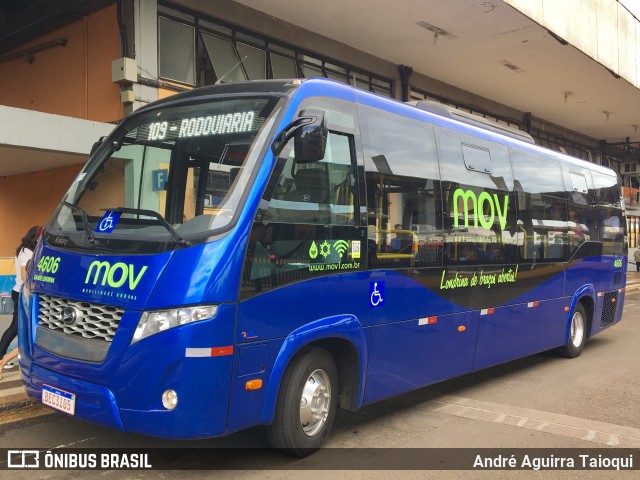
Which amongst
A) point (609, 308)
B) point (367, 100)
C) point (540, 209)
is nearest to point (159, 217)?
point (367, 100)

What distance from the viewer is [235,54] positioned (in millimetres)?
13195

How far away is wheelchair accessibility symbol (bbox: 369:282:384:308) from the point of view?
17.7ft

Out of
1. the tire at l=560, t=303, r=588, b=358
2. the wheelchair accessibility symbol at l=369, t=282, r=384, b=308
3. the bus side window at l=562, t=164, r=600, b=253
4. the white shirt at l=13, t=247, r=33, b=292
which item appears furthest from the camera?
the tire at l=560, t=303, r=588, b=358

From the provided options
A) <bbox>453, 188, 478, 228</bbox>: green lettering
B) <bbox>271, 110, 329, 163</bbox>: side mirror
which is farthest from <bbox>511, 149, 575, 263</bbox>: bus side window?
<bbox>271, 110, 329, 163</bbox>: side mirror

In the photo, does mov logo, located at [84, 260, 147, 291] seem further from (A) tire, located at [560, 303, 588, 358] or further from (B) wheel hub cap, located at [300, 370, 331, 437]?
(A) tire, located at [560, 303, 588, 358]

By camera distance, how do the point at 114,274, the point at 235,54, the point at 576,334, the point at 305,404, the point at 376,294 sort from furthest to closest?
the point at 235,54, the point at 576,334, the point at 376,294, the point at 305,404, the point at 114,274

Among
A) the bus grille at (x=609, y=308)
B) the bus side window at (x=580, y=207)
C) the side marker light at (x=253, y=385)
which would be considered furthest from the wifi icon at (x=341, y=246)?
the bus grille at (x=609, y=308)

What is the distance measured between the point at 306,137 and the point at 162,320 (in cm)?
167

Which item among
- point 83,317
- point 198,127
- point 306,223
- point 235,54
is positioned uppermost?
point 235,54

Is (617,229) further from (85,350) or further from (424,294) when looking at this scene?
(85,350)

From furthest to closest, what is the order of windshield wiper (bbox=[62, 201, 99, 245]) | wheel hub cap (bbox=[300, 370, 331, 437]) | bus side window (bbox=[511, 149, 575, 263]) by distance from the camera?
1. bus side window (bbox=[511, 149, 575, 263])
2. wheel hub cap (bbox=[300, 370, 331, 437])
3. windshield wiper (bbox=[62, 201, 99, 245])

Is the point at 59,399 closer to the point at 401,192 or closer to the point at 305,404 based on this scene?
the point at 305,404

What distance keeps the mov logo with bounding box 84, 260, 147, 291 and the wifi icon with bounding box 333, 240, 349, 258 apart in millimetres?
1614

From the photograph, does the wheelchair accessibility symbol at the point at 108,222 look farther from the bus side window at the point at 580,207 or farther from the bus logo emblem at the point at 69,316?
the bus side window at the point at 580,207
